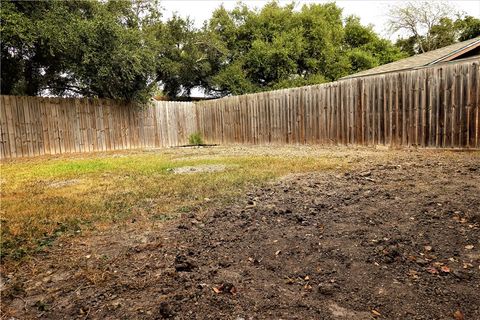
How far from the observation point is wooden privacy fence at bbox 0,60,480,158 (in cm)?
631

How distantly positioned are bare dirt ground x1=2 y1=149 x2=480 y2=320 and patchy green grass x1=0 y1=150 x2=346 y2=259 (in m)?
0.26

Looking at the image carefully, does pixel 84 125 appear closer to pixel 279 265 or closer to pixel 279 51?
pixel 279 265

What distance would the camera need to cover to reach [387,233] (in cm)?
207

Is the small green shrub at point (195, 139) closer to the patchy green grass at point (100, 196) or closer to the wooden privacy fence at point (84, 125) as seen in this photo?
the wooden privacy fence at point (84, 125)

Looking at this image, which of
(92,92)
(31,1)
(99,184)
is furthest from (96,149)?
(99,184)

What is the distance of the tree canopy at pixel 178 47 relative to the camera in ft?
31.4

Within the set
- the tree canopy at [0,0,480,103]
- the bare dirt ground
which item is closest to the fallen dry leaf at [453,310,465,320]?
the bare dirt ground

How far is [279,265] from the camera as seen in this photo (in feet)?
5.92

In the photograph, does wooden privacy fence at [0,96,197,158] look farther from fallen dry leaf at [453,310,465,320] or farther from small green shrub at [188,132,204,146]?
fallen dry leaf at [453,310,465,320]

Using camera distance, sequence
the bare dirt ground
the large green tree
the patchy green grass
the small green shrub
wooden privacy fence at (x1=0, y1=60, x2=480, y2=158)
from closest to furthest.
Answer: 1. the bare dirt ground
2. the patchy green grass
3. wooden privacy fence at (x1=0, y1=60, x2=480, y2=158)
4. the small green shrub
5. the large green tree

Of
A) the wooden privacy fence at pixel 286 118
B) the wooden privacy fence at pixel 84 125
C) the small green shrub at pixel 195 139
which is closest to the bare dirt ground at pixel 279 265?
the wooden privacy fence at pixel 286 118

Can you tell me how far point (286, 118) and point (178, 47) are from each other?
12.9 m

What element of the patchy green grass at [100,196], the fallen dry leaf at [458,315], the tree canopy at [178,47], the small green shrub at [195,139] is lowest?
the fallen dry leaf at [458,315]

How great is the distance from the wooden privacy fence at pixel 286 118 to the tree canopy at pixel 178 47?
1.40 meters
